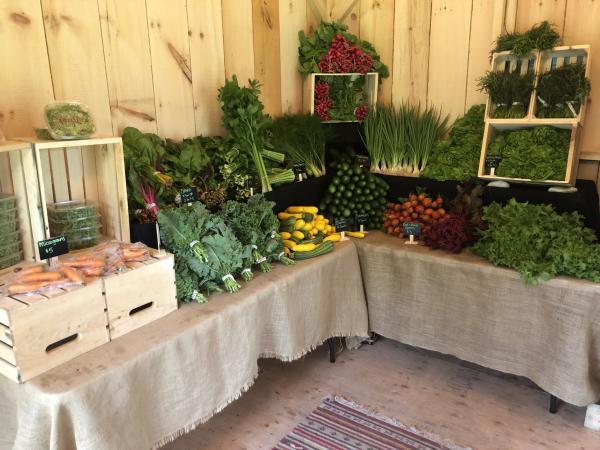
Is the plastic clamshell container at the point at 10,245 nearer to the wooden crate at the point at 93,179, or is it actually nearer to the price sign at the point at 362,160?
the wooden crate at the point at 93,179

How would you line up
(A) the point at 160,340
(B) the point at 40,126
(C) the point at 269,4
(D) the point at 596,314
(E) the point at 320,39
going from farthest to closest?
(E) the point at 320,39 → (C) the point at 269,4 → (D) the point at 596,314 → (B) the point at 40,126 → (A) the point at 160,340

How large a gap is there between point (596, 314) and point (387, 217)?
49.1 inches

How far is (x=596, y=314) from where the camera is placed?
2.18 metres

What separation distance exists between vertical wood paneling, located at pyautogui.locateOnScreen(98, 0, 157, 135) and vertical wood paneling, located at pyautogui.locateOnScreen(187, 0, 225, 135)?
0.99ft

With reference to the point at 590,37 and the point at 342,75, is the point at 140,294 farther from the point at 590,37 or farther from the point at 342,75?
the point at 590,37

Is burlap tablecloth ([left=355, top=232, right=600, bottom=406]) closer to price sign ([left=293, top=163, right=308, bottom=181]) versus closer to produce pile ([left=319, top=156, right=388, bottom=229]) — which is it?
produce pile ([left=319, top=156, right=388, bottom=229])

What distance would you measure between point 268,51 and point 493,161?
1563mm

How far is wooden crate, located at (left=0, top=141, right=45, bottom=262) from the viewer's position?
1732 mm

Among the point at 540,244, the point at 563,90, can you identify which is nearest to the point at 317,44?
the point at 563,90

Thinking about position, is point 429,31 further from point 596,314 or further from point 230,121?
point 596,314

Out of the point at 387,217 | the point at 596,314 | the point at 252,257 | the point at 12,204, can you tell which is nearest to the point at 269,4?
the point at 387,217


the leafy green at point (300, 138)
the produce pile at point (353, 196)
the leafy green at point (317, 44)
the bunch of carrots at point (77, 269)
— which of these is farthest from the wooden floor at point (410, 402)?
the leafy green at point (317, 44)

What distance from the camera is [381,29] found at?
345 centimetres

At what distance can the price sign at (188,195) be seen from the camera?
2.18m
